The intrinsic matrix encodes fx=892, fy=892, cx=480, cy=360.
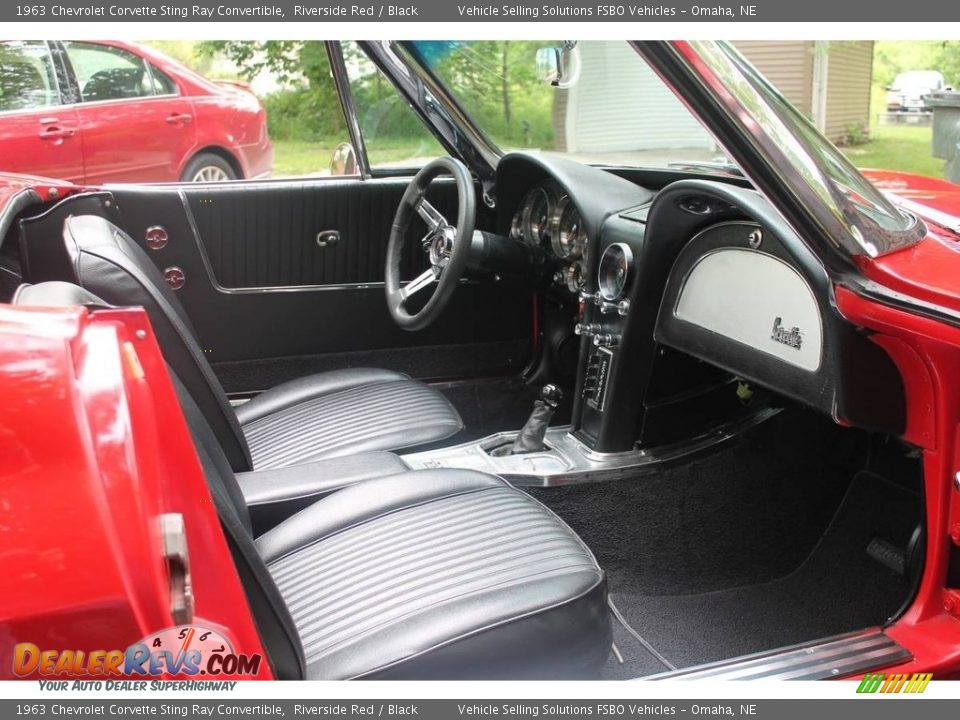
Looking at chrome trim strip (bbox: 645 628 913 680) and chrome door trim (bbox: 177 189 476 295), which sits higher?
chrome door trim (bbox: 177 189 476 295)

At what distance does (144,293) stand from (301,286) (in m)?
1.52

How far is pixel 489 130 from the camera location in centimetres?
313

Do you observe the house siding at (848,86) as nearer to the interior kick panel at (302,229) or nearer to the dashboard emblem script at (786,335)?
the dashboard emblem script at (786,335)

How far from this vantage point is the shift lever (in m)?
2.54

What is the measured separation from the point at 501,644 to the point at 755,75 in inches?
39.4

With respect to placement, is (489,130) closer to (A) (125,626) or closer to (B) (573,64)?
(B) (573,64)

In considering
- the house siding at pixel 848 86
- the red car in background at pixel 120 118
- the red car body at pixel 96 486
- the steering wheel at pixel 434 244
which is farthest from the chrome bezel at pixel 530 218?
the red car body at pixel 96 486

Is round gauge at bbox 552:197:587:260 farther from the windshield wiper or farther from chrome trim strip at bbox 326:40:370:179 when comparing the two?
chrome trim strip at bbox 326:40:370:179

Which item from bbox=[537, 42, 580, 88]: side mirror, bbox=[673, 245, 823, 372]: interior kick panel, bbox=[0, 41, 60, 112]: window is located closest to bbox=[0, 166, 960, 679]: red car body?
bbox=[673, 245, 823, 372]: interior kick panel

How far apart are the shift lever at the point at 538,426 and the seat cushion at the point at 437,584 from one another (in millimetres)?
633

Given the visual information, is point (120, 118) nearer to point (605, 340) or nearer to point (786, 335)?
point (605, 340)

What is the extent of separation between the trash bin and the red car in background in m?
2.11

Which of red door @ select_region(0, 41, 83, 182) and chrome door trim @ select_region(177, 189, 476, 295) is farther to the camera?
red door @ select_region(0, 41, 83, 182)

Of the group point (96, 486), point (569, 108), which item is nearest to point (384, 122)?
point (569, 108)
